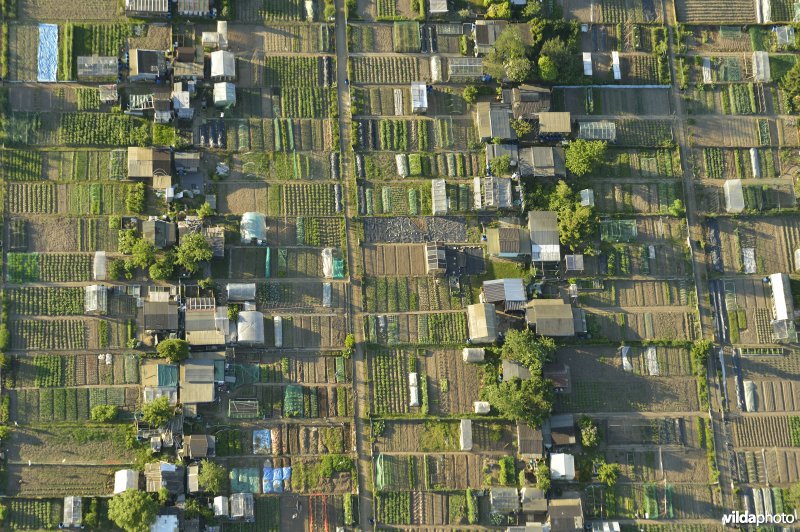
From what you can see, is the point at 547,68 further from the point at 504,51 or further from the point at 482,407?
the point at 482,407

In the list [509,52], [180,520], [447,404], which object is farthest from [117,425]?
[509,52]

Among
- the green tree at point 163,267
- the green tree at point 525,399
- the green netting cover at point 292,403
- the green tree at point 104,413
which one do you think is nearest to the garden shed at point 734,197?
the green tree at point 525,399

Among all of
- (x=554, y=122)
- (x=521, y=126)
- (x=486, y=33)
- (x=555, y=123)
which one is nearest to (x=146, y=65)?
(x=486, y=33)

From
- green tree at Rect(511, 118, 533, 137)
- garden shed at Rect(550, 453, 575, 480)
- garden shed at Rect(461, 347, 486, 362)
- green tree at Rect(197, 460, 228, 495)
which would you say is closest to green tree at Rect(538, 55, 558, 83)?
green tree at Rect(511, 118, 533, 137)

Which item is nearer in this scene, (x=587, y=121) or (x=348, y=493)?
(x=348, y=493)

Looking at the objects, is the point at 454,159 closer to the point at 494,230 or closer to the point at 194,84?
the point at 494,230

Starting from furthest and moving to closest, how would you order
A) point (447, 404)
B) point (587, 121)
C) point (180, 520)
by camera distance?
point (587, 121), point (447, 404), point (180, 520)

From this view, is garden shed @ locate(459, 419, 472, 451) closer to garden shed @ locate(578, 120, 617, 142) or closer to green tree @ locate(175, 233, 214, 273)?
green tree @ locate(175, 233, 214, 273)

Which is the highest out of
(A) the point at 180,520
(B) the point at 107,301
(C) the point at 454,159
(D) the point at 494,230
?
(C) the point at 454,159
